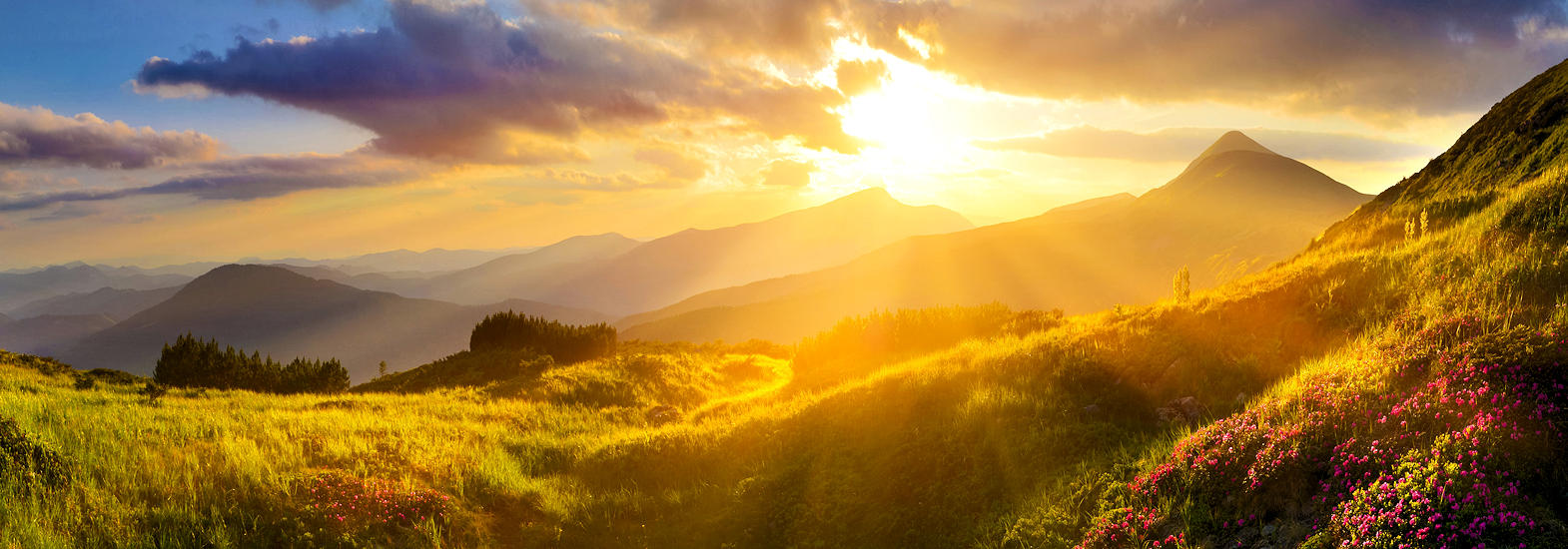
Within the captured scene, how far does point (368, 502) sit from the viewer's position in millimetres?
11328

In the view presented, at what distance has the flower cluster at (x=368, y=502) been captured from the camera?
1092 cm

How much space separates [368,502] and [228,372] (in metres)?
35.2

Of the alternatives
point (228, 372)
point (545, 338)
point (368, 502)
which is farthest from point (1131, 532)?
point (228, 372)

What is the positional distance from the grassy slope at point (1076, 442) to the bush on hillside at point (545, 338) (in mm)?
23206

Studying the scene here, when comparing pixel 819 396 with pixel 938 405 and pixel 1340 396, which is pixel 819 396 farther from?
pixel 1340 396

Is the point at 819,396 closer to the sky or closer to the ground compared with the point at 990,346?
closer to the ground

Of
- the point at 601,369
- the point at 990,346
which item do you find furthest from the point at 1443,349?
the point at 601,369

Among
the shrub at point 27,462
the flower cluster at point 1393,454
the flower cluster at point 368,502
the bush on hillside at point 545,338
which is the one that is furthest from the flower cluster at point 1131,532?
the bush on hillside at point 545,338

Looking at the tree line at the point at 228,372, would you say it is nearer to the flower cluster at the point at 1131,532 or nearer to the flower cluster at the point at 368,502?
the flower cluster at the point at 368,502

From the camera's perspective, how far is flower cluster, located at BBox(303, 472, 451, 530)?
35.8 ft

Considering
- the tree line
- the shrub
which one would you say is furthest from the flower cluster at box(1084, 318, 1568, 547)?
the tree line

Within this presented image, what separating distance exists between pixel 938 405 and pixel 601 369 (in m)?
23.4

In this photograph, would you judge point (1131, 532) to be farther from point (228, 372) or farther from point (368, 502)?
point (228, 372)

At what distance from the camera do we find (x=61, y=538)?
923 centimetres
